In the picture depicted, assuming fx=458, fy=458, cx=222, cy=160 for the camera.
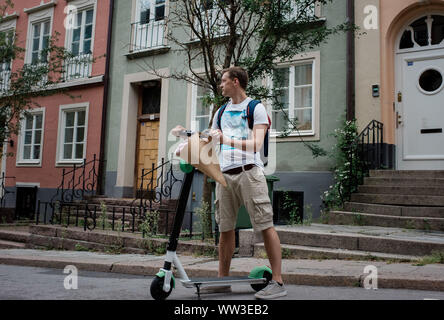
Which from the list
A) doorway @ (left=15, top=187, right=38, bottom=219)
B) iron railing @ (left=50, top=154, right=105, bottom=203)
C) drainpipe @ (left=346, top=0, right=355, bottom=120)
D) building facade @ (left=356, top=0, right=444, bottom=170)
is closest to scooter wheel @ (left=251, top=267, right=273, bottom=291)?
building facade @ (left=356, top=0, right=444, bottom=170)

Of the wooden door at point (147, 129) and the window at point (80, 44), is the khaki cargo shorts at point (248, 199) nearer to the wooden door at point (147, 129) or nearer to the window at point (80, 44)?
the wooden door at point (147, 129)

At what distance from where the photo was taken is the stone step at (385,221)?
7090 mm

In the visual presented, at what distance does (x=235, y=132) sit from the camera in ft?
13.0

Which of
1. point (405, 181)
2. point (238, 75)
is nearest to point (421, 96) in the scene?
Result: point (405, 181)

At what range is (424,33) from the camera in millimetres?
9539

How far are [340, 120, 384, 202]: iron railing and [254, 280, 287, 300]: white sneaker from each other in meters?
5.39

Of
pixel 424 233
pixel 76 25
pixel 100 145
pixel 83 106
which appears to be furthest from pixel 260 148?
pixel 76 25

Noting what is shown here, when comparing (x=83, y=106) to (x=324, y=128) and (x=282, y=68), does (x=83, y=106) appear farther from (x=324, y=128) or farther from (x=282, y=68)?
(x=324, y=128)

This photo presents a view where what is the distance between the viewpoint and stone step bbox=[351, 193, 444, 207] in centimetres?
763

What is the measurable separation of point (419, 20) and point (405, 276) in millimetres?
6926

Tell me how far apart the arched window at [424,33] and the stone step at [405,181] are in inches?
119

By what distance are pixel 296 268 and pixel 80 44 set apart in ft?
41.2

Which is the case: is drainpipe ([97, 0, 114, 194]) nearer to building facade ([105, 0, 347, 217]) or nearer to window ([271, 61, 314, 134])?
building facade ([105, 0, 347, 217])

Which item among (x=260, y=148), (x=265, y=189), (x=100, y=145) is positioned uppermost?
(x=100, y=145)
